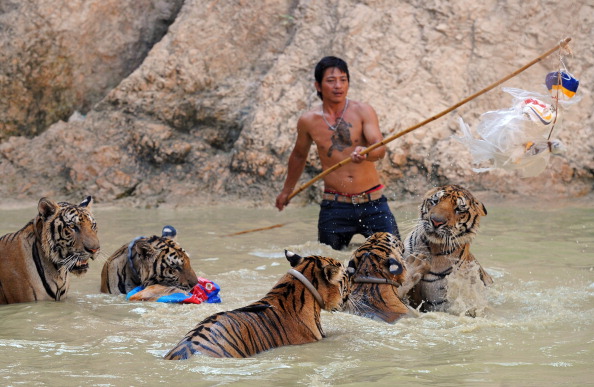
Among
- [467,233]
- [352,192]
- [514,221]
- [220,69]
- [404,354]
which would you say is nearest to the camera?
[404,354]

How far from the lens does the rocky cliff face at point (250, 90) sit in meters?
12.1

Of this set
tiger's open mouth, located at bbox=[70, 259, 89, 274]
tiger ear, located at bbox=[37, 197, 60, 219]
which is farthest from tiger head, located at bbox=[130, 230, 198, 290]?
tiger ear, located at bbox=[37, 197, 60, 219]

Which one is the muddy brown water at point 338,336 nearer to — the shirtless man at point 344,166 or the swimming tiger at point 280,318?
the swimming tiger at point 280,318

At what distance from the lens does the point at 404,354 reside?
470cm

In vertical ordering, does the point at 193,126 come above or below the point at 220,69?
below

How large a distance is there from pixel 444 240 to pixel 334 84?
2206 mm

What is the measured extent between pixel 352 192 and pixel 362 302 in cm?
206

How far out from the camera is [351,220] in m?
7.48

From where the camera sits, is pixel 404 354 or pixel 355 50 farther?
pixel 355 50

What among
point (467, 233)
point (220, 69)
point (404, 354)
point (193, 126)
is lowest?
point (404, 354)

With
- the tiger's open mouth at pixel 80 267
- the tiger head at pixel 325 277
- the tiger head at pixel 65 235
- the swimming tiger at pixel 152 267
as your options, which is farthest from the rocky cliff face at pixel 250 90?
the tiger head at pixel 325 277

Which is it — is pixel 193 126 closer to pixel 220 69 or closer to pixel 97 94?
pixel 220 69

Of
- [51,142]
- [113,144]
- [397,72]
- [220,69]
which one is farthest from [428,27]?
[51,142]

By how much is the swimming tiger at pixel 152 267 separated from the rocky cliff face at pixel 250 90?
5.07 metres
